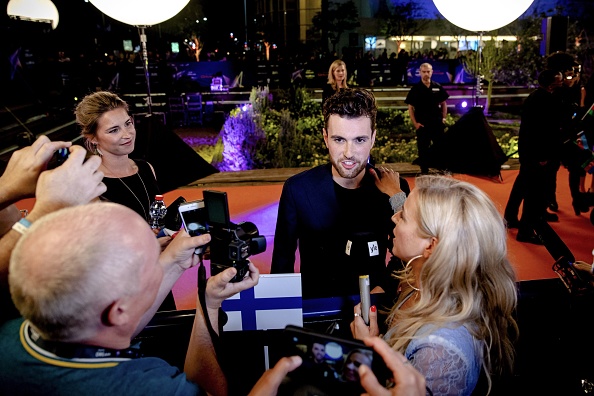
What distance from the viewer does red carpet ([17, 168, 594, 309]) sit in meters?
3.41

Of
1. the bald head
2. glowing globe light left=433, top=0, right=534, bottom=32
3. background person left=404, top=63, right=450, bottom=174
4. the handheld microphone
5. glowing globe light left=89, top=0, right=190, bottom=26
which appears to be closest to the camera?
the bald head

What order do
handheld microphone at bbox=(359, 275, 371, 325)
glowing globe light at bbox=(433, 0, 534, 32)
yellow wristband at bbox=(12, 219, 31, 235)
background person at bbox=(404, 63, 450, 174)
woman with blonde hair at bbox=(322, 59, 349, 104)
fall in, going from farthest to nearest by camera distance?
1. background person at bbox=(404, 63, 450, 174)
2. woman with blonde hair at bbox=(322, 59, 349, 104)
3. glowing globe light at bbox=(433, 0, 534, 32)
4. handheld microphone at bbox=(359, 275, 371, 325)
5. yellow wristband at bbox=(12, 219, 31, 235)

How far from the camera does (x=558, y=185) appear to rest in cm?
545

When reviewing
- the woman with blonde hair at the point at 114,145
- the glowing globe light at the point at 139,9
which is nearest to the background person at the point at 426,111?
the glowing globe light at the point at 139,9

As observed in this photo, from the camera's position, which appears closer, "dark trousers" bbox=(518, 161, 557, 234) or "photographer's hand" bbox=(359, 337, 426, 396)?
"photographer's hand" bbox=(359, 337, 426, 396)

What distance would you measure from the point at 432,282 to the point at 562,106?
3306 millimetres

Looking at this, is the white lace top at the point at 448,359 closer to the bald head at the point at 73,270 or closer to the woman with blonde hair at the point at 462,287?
the woman with blonde hair at the point at 462,287

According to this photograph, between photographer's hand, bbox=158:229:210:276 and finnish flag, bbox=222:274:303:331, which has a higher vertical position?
photographer's hand, bbox=158:229:210:276

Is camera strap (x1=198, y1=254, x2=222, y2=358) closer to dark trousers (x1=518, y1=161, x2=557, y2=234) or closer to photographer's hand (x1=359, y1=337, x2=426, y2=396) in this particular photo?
photographer's hand (x1=359, y1=337, x2=426, y2=396)

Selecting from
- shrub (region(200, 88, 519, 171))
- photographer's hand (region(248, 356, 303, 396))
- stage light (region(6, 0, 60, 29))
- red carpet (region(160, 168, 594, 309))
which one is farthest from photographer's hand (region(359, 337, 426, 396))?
stage light (region(6, 0, 60, 29))

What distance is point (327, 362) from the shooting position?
876 mm

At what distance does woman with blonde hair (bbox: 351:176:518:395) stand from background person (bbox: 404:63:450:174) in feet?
14.1

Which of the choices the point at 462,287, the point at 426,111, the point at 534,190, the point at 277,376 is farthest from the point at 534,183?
the point at 277,376

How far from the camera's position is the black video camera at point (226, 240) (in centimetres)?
120
